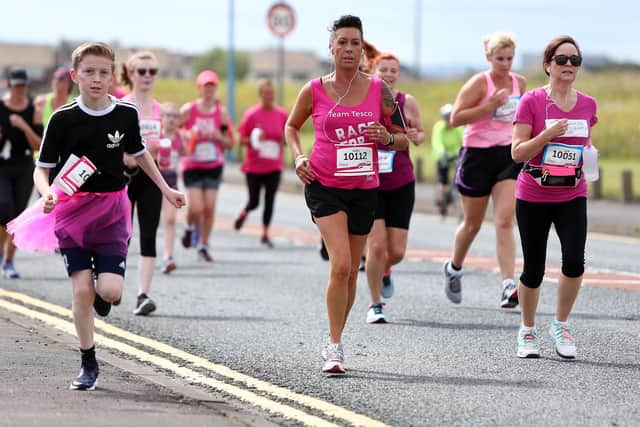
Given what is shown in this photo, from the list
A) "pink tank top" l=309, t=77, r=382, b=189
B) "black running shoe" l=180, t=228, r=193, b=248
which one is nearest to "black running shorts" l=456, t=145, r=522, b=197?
"pink tank top" l=309, t=77, r=382, b=189

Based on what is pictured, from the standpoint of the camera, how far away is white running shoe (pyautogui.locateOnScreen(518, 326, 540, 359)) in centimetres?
832

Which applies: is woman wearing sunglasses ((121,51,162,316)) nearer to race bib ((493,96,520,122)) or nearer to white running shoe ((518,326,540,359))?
race bib ((493,96,520,122))

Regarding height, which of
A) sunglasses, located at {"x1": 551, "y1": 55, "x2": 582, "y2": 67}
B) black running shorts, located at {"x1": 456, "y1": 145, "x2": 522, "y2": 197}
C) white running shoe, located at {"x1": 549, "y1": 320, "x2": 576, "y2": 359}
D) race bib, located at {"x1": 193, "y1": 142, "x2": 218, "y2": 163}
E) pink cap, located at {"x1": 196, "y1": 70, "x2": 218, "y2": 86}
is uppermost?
sunglasses, located at {"x1": 551, "y1": 55, "x2": 582, "y2": 67}

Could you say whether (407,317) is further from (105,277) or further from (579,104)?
(105,277)

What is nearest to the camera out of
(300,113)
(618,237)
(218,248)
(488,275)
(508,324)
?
(300,113)

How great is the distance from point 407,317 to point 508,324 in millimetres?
869

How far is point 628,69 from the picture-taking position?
243 feet

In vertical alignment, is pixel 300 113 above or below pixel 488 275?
above

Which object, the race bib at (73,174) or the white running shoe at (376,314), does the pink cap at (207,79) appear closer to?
the white running shoe at (376,314)

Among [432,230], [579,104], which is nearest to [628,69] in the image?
[432,230]

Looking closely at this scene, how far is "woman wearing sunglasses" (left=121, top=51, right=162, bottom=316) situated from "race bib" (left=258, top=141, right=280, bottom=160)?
18.5ft

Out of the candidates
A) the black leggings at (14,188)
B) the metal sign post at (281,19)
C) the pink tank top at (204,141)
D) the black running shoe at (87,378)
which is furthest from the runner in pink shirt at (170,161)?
the metal sign post at (281,19)

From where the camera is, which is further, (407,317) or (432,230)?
(432,230)

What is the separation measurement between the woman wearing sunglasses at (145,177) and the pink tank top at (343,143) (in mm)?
2964
